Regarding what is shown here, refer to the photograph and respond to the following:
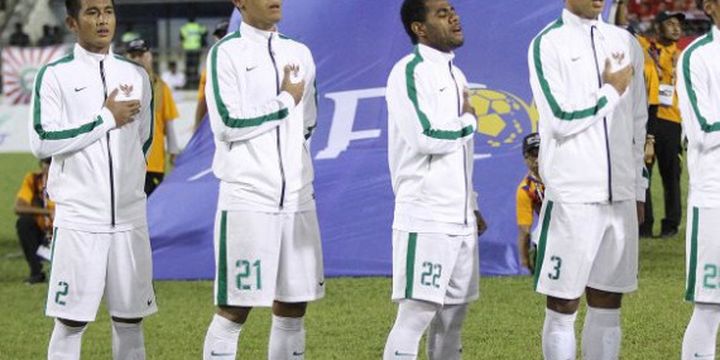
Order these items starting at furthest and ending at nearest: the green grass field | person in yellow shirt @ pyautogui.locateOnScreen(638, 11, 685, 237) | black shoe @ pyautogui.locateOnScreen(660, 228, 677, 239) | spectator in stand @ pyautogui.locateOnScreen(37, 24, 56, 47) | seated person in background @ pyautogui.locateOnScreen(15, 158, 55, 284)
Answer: spectator in stand @ pyautogui.locateOnScreen(37, 24, 56, 47), black shoe @ pyautogui.locateOnScreen(660, 228, 677, 239), person in yellow shirt @ pyautogui.locateOnScreen(638, 11, 685, 237), seated person in background @ pyautogui.locateOnScreen(15, 158, 55, 284), the green grass field

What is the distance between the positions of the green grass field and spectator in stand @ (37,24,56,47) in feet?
70.5

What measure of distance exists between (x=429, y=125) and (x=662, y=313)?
12.3ft

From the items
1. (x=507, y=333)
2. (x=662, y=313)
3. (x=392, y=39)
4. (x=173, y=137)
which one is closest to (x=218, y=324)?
(x=507, y=333)

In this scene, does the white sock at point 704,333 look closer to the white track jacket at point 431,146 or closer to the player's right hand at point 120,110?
the white track jacket at point 431,146

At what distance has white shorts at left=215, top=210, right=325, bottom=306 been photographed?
23.0ft

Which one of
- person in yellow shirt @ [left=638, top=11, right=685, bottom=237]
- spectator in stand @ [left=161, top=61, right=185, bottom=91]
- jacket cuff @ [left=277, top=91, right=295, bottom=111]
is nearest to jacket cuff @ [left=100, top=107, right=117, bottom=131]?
jacket cuff @ [left=277, top=91, right=295, bottom=111]

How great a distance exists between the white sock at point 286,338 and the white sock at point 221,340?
22 cm

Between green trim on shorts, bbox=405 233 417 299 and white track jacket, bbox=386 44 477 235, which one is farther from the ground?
white track jacket, bbox=386 44 477 235

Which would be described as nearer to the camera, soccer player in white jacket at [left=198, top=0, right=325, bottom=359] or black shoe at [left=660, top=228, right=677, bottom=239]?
soccer player in white jacket at [left=198, top=0, right=325, bottom=359]

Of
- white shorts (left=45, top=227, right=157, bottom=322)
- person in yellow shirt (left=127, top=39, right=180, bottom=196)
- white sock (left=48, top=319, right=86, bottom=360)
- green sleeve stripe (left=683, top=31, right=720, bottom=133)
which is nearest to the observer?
green sleeve stripe (left=683, top=31, right=720, bottom=133)

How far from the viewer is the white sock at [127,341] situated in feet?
23.9

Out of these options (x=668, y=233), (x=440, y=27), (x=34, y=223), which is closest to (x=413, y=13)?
(x=440, y=27)

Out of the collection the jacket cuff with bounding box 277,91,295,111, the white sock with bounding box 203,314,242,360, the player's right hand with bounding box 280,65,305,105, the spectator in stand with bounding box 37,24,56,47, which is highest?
the player's right hand with bounding box 280,65,305,105

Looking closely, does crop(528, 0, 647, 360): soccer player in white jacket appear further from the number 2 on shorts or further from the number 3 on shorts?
the number 2 on shorts
